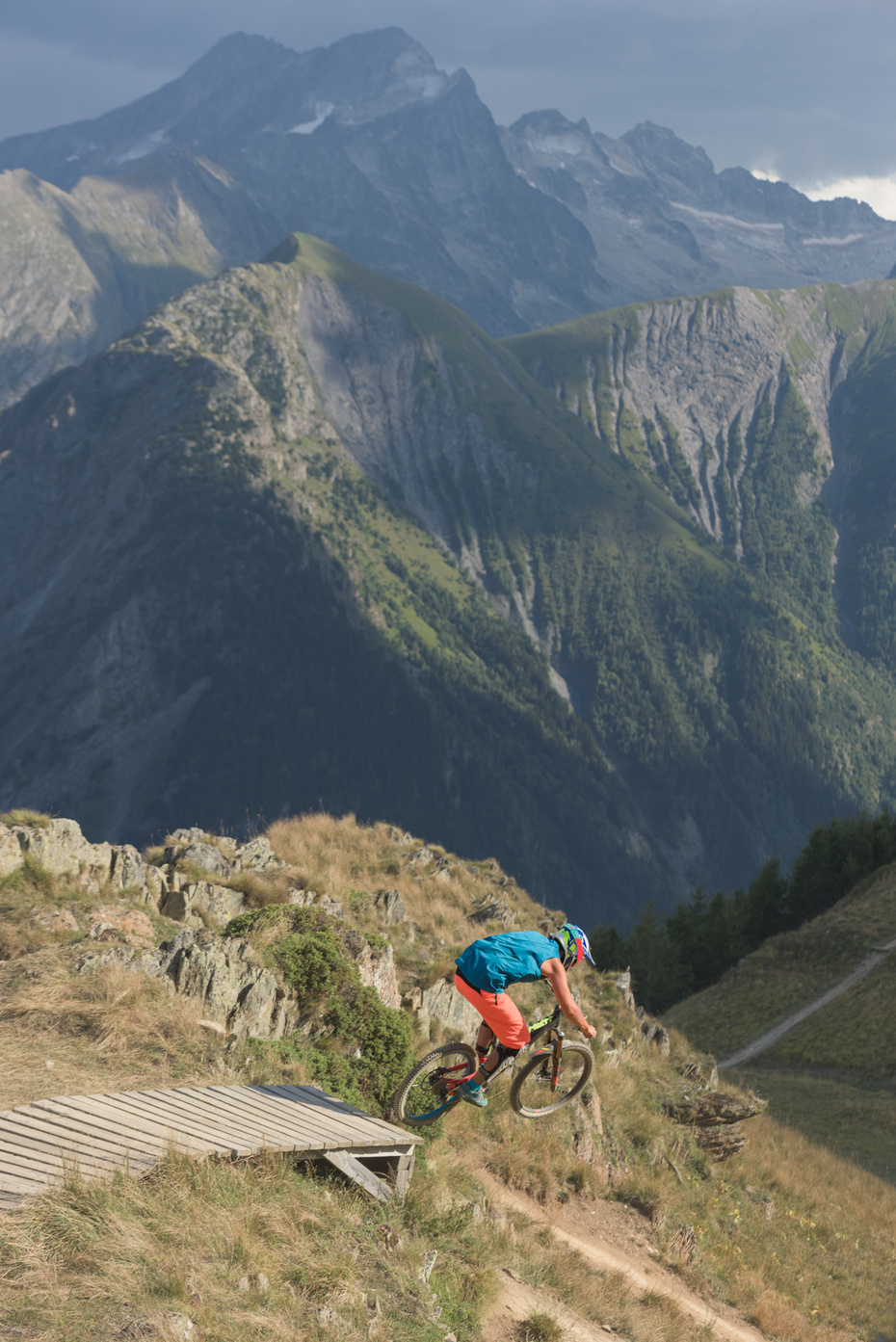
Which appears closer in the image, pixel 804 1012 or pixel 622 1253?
pixel 622 1253

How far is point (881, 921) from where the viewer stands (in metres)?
46.2

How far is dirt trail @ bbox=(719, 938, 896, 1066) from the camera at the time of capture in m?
38.1

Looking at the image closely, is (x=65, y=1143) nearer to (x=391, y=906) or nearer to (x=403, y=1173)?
(x=403, y=1173)

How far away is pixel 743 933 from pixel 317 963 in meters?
58.4

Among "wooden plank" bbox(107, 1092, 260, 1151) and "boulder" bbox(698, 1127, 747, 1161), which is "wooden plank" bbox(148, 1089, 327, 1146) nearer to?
"wooden plank" bbox(107, 1092, 260, 1151)

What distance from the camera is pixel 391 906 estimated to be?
71.5 feet

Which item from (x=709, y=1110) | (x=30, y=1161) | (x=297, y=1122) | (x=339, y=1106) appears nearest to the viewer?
(x=30, y=1161)

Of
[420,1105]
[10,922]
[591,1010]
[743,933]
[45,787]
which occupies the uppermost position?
[10,922]

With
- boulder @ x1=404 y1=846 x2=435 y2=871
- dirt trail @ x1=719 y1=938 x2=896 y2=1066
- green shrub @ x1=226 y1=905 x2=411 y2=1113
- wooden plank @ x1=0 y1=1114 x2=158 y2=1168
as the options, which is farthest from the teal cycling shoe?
dirt trail @ x1=719 y1=938 x2=896 y2=1066

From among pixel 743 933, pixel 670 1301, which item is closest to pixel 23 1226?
pixel 670 1301

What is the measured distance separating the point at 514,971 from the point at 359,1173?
2.66 m

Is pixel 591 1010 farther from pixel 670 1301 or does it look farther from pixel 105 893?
pixel 105 893

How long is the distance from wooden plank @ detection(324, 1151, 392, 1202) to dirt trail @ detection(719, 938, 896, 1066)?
33.6 metres

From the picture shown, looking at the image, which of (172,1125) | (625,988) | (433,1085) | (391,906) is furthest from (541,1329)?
(625,988)
